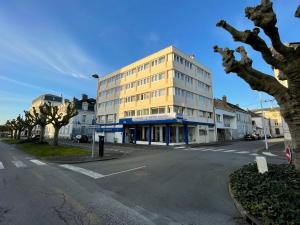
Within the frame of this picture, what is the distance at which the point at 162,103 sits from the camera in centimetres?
2922

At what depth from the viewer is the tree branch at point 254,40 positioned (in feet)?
15.2

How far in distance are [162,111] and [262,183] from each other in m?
24.9

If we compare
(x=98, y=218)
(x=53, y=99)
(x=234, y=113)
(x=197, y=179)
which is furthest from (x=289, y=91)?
(x=53, y=99)

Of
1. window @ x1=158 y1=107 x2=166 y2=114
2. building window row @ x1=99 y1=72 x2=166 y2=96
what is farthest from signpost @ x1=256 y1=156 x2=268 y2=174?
building window row @ x1=99 y1=72 x2=166 y2=96

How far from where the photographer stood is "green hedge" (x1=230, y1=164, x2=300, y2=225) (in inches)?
127

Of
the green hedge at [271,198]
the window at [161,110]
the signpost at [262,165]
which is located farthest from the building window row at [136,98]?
the green hedge at [271,198]

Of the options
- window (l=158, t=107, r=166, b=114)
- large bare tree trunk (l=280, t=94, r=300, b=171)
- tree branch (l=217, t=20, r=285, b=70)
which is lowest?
large bare tree trunk (l=280, t=94, r=300, b=171)

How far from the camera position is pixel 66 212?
14.7 feet

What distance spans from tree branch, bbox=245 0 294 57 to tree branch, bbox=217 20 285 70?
28 cm

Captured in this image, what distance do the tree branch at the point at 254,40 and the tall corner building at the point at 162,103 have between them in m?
21.0

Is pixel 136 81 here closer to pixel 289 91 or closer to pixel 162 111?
pixel 162 111

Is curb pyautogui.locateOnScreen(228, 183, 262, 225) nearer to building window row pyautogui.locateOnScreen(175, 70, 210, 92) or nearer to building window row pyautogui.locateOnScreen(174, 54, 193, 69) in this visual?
building window row pyautogui.locateOnScreen(175, 70, 210, 92)

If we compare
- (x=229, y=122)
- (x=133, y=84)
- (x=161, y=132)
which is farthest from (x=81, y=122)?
(x=229, y=122)

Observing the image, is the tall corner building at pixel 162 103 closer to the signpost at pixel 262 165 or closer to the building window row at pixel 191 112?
the building window row at pixel 191 112
